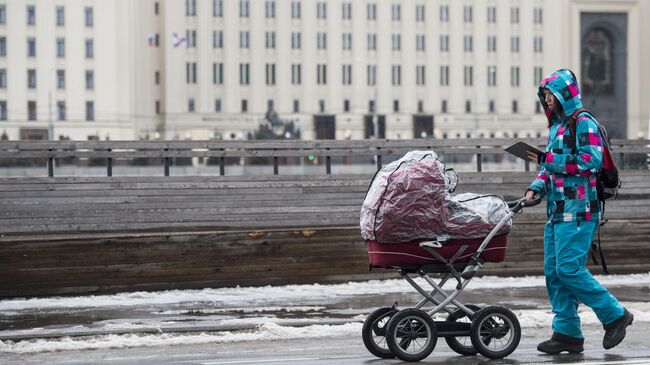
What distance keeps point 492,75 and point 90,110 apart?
38.5 meters

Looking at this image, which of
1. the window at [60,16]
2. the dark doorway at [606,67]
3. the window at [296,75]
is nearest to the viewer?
the window at [60,16]

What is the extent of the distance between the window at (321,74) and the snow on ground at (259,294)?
341 feet

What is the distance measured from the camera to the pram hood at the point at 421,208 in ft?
29.5

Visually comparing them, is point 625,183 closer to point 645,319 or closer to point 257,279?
point 257,279

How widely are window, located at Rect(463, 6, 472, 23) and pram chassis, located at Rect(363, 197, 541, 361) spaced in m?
114

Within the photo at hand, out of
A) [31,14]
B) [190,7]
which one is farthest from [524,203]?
[190,7]

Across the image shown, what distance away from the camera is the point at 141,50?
375ft

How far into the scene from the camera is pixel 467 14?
12219 centimetres

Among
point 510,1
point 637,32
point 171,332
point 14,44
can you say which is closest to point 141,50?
point 14,44

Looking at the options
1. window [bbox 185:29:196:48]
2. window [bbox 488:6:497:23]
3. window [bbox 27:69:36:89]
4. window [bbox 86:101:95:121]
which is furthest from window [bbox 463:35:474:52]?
window [bbox 27:69:36:89]

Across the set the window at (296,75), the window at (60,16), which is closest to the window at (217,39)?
the window at (296,75)

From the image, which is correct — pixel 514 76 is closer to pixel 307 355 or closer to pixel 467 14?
pixel 467 14

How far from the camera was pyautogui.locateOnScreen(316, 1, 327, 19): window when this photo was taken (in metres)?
119

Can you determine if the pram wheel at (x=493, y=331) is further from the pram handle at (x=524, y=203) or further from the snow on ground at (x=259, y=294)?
the snow on ground at (x=259, y=294)
